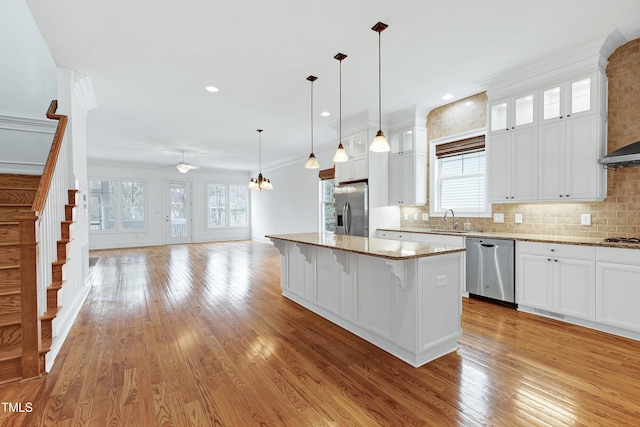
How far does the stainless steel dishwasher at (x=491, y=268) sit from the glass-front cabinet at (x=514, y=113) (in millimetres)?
1463

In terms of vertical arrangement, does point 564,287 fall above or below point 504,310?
above

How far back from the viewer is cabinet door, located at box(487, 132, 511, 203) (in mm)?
3848

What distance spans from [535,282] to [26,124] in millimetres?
6732

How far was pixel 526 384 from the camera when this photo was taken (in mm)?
2094

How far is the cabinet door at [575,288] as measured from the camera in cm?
297

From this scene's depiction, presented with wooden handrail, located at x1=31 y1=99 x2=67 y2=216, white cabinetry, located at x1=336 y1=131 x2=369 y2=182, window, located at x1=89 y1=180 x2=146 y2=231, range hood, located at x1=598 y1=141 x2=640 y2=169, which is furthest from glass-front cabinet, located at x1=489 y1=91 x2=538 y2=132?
window, located at x1=89 y1=180 x2=146 y2=231

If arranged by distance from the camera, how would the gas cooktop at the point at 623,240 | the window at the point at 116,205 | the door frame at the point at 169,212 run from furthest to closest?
the door frame at the point at 169,212 → the window at the point at 116,205 → the gas cooktop at the point at 623,240

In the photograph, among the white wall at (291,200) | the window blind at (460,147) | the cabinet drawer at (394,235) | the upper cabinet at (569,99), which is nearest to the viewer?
the upper cabinet at (569,99)

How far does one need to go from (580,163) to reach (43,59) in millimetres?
7047

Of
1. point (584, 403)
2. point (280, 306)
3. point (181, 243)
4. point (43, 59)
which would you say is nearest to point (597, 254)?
point (584, 403)

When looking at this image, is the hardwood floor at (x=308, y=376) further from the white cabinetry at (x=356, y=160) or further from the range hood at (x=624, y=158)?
the white cabinetry at (x=356, y=160)

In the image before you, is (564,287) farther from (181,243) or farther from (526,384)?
(181,243)

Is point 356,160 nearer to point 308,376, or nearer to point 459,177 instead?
point 459,177

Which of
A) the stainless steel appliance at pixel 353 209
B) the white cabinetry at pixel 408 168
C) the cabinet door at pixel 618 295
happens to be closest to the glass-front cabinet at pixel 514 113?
the white cabinetry at pixel 408 168
